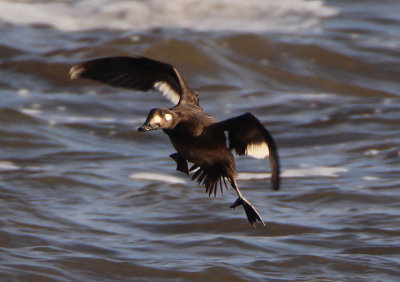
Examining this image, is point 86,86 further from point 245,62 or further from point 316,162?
point 316,162

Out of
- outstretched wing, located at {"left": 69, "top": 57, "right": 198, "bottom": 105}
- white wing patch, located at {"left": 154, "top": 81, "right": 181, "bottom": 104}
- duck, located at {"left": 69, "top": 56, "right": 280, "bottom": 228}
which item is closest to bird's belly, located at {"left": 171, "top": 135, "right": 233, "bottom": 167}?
duck, located at {"left": 69, "top": 56, "right": 280, "bottom": 228}

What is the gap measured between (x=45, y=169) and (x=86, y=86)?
9.85 feet

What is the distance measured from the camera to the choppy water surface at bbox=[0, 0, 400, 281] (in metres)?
7.02

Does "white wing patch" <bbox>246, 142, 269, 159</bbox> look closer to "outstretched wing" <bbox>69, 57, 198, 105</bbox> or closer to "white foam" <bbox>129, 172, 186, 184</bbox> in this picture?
"outstretched wing" <bbox>69, 57, 198, 105</bbox>

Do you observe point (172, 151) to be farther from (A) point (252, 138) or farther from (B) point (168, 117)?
(B) point (168, 117)

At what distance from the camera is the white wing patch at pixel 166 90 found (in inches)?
226

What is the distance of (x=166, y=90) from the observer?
5.78 meters

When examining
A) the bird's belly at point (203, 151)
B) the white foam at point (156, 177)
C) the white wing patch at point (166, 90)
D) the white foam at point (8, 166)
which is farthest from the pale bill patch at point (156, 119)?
the white foam at point (8, 166)

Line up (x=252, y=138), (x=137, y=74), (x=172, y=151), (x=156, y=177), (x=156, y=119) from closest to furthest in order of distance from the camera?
(x=156, y=119) < (x=252, y=138) < (x=137, y=74) < (x=156, y=177) < (x=172, y=151)

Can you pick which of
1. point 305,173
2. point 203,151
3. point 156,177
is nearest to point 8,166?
point 156,177

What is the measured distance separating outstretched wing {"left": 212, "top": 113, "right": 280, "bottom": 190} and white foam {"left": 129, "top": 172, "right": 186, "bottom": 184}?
401cm

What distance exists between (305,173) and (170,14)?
649 cm

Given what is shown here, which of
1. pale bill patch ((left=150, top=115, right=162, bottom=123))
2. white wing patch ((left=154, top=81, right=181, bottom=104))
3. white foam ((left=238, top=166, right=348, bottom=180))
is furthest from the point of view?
white foam ((left=238, top=166, right=348, bottom=180))

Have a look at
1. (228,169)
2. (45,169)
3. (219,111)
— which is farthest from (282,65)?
(228,169)
